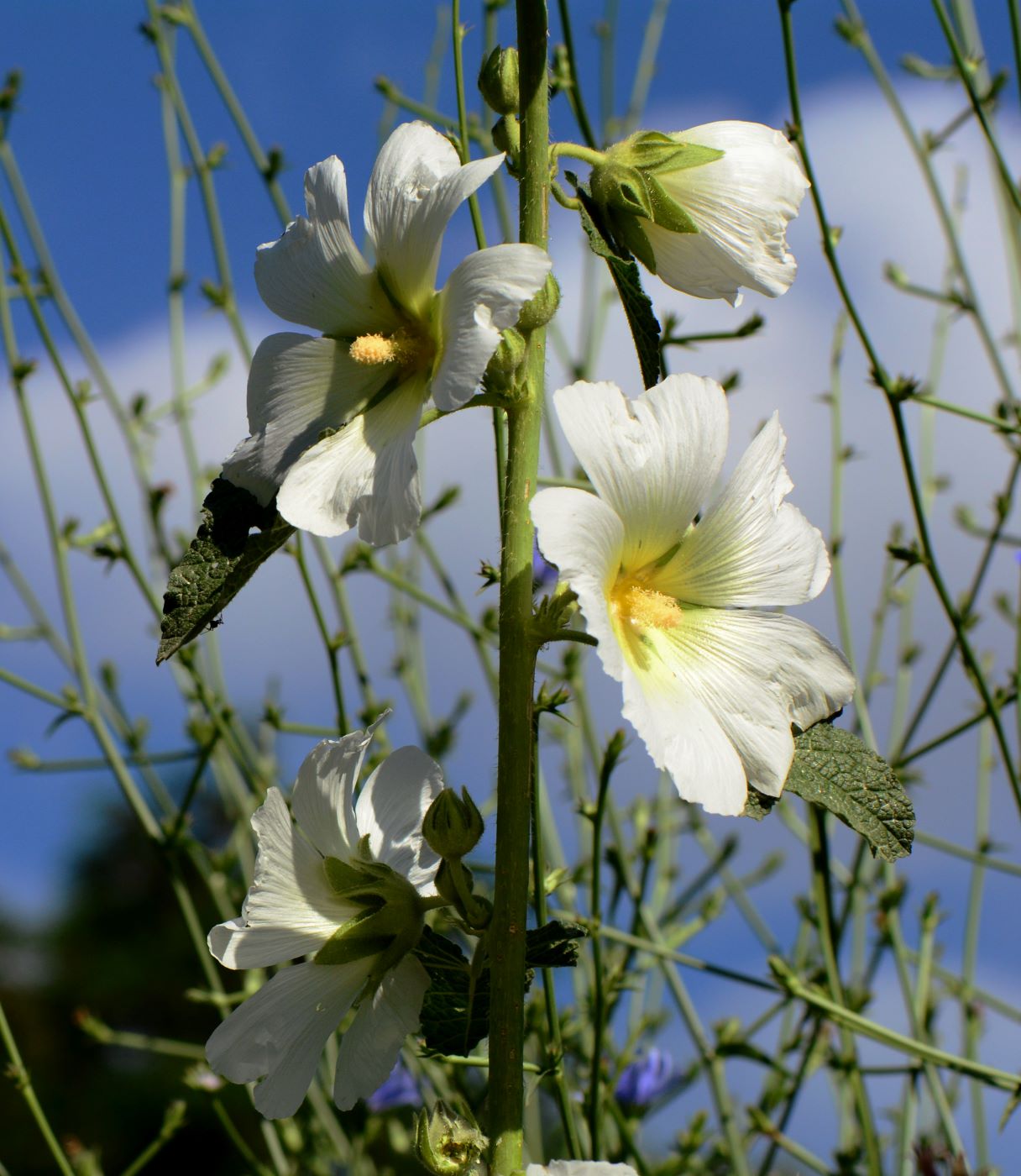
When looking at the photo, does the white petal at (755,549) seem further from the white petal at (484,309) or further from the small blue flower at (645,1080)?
the small blue flower at (645,1080)

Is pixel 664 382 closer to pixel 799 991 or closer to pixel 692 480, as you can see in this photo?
pixel 692 480

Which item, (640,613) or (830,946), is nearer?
(640,613)

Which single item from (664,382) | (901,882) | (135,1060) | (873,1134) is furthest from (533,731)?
(135,1060)

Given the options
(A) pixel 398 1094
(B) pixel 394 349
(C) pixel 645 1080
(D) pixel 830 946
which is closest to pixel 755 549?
(B) pixel 394 349

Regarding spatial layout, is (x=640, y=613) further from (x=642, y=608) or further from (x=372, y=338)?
(x=372, y=338)

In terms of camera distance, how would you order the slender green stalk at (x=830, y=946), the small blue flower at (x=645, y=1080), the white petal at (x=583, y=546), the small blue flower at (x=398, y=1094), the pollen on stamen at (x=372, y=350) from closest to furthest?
1. the white petal at (x=583, y=546)
2. the pollen on stamen at (x=372, y=350)
3. the slender green stalk at (x=830, y=946)
4. the small blue flower at (x=645, y=1080)
5. the small blue flower at (x=398, y=1094)

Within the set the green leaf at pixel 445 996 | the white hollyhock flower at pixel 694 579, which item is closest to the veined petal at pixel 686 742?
the white hollyhock flower at pixel 694 579

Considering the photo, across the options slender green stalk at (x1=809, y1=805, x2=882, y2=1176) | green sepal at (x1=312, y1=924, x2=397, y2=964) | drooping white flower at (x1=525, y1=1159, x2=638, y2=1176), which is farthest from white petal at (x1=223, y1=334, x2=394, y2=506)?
slender green stalk at (x1=809, y1=805, x2=882, y2=1176)
